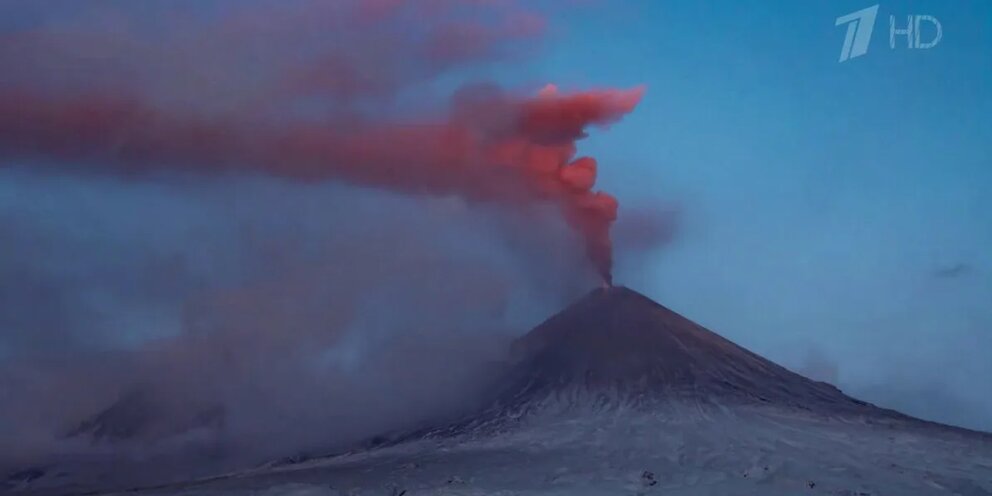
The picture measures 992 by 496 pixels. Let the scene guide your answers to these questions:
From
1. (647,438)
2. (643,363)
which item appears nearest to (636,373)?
(643,363)

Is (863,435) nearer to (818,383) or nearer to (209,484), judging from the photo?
(818,383)

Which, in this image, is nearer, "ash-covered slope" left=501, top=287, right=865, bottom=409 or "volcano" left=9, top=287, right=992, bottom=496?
"volcano" left=9, top=287, right=992, bottom=496

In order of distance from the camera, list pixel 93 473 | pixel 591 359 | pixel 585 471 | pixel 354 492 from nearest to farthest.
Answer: pixel 354 492
pixel 585 471
pixel 591 359
pixel 93 473

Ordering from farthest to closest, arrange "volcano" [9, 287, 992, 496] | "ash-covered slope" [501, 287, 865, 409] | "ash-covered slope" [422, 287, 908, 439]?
"ash-covered slope" [501, 287, 865, 409] → "ash-covered slope" [422, 287, 908, 439] → "volcano" [9, 287, 992, 496]

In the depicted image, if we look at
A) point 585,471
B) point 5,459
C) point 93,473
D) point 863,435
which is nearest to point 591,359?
point 863,435

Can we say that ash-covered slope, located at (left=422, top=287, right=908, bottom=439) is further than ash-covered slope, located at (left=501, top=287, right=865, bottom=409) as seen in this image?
No

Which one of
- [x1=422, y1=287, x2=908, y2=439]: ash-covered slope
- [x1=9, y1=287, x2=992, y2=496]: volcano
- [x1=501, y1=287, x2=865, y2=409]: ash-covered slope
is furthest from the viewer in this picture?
[x1=501, y1=287, x2=865, y2=409]: ash-covered slope

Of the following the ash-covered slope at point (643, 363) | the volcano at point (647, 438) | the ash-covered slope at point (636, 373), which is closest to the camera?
the volcano at point (647, 438)

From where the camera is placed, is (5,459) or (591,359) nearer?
(591,359)
